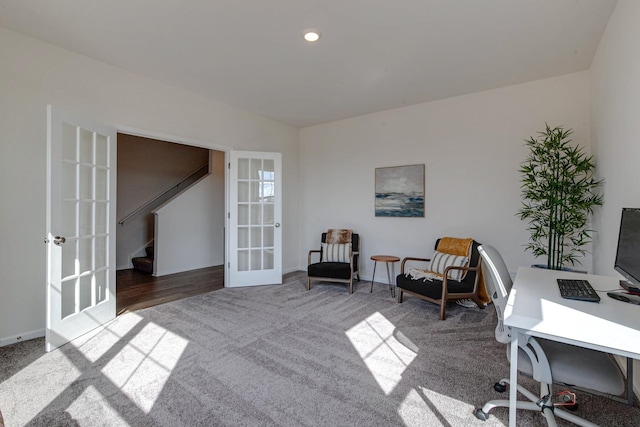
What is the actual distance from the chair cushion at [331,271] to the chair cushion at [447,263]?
1162mm

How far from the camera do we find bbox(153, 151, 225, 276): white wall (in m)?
5.51

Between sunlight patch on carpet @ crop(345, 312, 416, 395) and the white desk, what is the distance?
34.5 inches

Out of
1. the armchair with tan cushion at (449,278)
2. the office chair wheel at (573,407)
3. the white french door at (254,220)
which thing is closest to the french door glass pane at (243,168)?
the white french door at (254,220)

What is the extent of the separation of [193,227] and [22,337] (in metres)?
3.35

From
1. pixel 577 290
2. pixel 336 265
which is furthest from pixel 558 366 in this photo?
pixel 336 265

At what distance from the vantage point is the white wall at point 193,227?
5.51m

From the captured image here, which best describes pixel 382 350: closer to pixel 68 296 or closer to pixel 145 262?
pixel 68 296

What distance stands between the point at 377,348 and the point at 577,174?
2.93 m

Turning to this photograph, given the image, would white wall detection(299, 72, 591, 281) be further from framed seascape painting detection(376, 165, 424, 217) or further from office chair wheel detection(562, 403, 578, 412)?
office chair wheel detection(562, 403, 578, 412)

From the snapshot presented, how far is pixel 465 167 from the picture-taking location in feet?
13.7

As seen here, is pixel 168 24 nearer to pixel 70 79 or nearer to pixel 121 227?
pixel 70 79

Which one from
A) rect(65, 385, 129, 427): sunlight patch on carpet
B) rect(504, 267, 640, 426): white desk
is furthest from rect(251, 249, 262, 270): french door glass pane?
rect(504, 267, 640, 426): white desk

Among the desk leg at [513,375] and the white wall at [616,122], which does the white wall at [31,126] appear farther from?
the white wall at [616,122]

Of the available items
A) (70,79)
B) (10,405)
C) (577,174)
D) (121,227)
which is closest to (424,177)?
(577,174)
